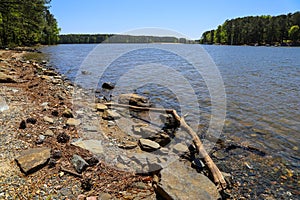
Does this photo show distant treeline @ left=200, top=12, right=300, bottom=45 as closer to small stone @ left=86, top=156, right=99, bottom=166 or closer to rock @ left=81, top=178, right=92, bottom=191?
small stone @ left=86, top=156, right=99, bottom=166

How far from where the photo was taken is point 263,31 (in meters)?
113

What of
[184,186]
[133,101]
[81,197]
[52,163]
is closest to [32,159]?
[52,163]

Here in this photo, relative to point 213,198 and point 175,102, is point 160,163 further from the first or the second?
point 175,102

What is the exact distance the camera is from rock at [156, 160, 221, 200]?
3752 mm

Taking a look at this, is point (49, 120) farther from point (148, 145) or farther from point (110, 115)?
point (148, 145)

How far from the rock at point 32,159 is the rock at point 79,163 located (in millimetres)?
539

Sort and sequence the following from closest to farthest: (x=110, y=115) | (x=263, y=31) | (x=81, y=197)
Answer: (x=81, y=197)
(x=110, y=115)
(x=263, y=31)

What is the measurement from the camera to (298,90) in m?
13.9

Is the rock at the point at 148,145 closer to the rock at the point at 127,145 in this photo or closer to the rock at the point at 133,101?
the rock at the point at 127,145

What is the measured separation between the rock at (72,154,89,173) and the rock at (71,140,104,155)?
0.53 meters

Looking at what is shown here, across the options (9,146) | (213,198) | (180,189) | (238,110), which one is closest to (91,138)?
(9,146)

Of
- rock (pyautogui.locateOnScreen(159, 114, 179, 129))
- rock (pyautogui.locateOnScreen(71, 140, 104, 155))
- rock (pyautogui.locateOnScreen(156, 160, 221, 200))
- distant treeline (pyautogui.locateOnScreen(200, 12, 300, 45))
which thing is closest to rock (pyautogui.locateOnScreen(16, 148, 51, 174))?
rock (pyautogui.locateOnScreen(71, 140, 104, 155))

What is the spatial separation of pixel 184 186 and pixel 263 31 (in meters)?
131

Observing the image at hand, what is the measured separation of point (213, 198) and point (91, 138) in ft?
11.8
